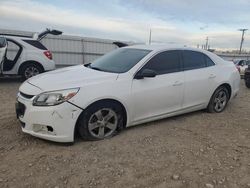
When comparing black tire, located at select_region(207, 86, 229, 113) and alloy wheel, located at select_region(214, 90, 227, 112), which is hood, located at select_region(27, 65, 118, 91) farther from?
alloy wheel, located at select_region(214, 90, 227, 112)

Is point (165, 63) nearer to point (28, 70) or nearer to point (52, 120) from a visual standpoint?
point (52, 120)

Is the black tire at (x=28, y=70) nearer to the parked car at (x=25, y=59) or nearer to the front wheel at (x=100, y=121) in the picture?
the parked car at (x=25, y=59)

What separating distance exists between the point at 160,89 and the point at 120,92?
828mm

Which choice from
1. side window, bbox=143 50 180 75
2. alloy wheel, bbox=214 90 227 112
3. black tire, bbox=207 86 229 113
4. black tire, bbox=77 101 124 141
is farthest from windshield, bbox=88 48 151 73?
alloy wheel, bbox=214 90 227 112

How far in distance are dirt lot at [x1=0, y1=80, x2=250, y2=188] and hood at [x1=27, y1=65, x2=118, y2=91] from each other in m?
0.83

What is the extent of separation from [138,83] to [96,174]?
69.9 inches

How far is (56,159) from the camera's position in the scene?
377 centimetres

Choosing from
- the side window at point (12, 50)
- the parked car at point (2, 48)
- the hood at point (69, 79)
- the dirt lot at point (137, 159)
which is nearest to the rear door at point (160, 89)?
the dirt lot at point (137, 159)

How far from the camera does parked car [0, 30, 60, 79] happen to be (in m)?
9.70

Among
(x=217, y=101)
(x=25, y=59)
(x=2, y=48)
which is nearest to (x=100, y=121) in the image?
(x=217, y=101)

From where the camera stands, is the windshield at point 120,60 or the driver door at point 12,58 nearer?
the windshield at point 120,60

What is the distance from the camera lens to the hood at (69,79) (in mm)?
4195

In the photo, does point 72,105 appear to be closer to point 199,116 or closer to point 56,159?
point 56,159

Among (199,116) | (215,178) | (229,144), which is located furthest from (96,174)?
(199,116)
